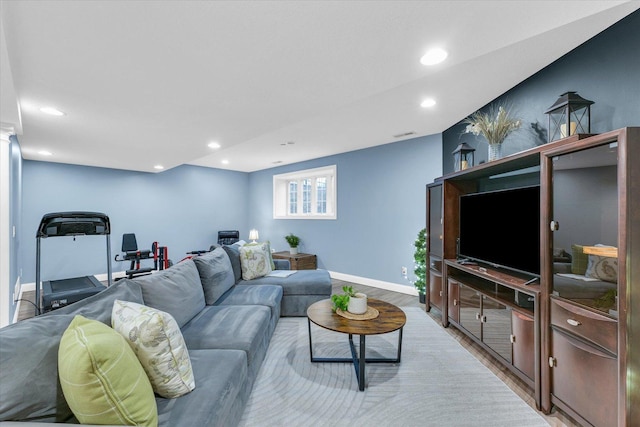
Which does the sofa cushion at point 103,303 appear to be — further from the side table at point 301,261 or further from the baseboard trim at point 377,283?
the side table at point 301,261

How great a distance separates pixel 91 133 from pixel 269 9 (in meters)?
3.06

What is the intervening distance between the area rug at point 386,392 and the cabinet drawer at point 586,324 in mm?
645

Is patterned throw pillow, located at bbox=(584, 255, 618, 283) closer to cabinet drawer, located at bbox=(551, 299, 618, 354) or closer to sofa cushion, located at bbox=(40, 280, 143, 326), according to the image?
cabinet drawer, located at bbox=(551, 299, 618, 354)

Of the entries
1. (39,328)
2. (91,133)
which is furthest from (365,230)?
(39,328)

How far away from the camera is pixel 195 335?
6.53 feet


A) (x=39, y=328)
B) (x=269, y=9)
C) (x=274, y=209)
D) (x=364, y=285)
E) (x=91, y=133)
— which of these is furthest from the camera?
(x=274, y=209)

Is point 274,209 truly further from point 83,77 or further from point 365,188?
point 83,77

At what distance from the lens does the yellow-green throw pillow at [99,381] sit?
3.04ft

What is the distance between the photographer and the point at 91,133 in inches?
125

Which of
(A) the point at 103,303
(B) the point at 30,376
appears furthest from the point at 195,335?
(B) the point at 30,376

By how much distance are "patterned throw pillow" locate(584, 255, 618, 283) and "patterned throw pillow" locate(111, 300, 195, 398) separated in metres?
2.22

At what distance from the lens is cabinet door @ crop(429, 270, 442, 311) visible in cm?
335

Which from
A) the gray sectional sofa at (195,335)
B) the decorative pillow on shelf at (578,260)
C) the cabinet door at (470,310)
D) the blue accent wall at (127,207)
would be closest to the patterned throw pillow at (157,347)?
the gray sectional sofa at (195,335)

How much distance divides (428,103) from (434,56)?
1510mm
